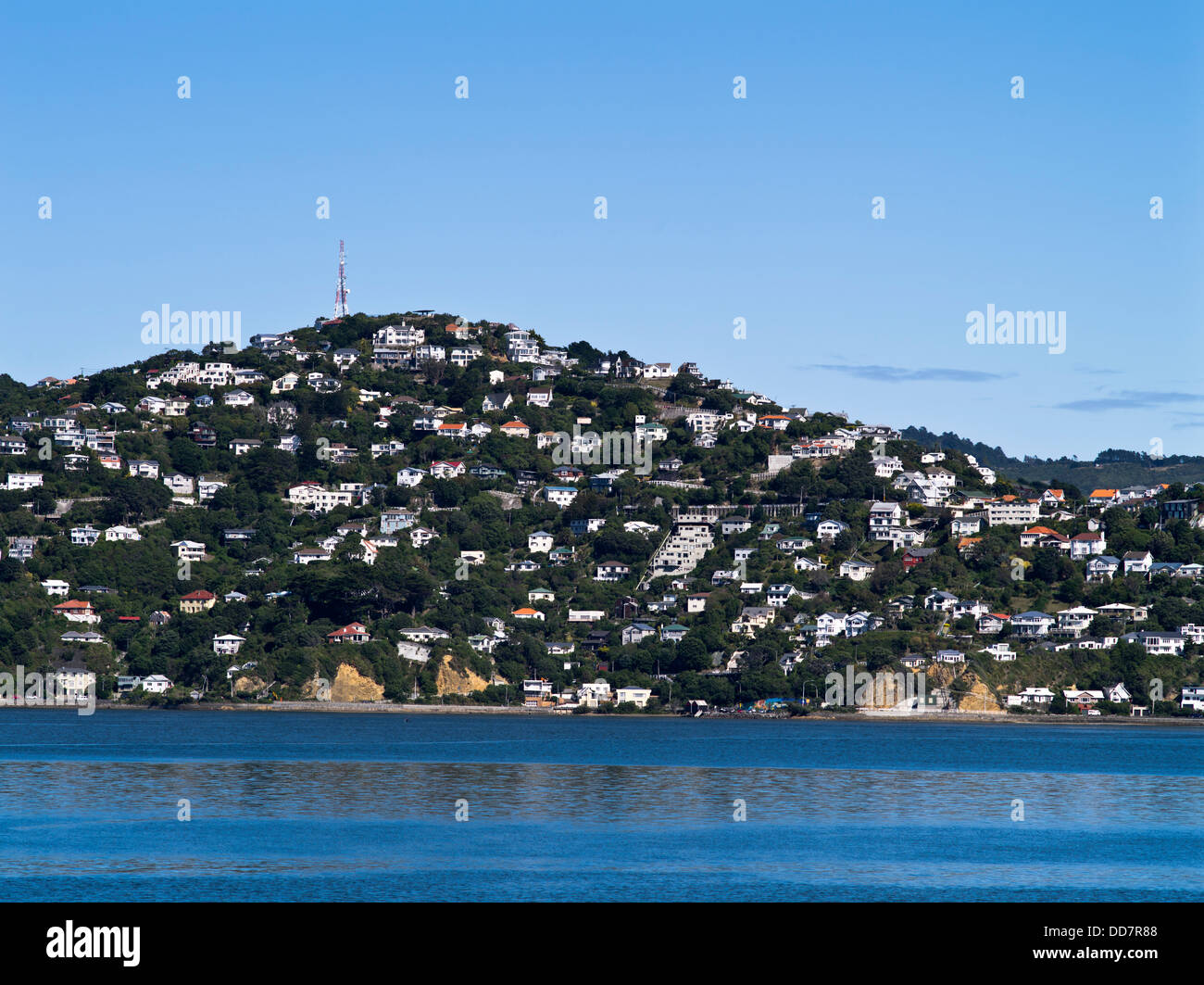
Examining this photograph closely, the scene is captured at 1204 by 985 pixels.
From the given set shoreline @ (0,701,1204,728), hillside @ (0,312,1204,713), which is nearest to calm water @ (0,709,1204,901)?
shoreline @ (0,701,1204,728)

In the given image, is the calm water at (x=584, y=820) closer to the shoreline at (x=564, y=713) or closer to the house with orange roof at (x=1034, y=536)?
the shoreline at (x=564, y=713)

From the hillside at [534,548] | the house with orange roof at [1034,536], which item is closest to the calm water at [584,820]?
the hillside at [534,548]

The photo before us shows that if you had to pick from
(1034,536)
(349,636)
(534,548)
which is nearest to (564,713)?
(349,636)

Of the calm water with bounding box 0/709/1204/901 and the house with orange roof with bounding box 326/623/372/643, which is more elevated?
the house with orange roof with bounding box 326/623/372/643

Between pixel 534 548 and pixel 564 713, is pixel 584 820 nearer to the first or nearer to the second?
pixel 564 713

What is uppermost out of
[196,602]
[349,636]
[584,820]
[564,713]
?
[196,602]

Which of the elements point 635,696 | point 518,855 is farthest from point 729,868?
point 635,696

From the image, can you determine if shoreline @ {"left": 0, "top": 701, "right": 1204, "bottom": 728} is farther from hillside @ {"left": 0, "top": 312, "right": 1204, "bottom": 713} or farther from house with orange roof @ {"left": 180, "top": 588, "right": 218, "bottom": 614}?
house with orange roof @ {"left": 180, "top": 588, "right": 218, "bottom": 614}
